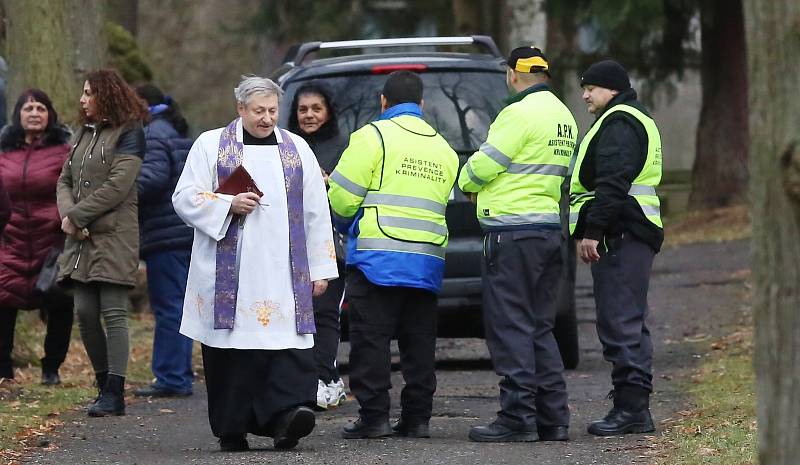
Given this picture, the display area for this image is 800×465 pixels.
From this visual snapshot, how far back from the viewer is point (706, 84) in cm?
2384

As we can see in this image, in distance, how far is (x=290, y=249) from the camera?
7590 mm

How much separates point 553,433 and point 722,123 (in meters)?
16.4

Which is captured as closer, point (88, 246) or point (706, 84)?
point (88, 246)

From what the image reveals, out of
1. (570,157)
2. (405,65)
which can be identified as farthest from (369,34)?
(570,157)

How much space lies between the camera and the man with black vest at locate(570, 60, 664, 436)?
7.96 meters

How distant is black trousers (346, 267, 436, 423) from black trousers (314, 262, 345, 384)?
0.71m

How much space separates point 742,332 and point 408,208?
5.27 meters

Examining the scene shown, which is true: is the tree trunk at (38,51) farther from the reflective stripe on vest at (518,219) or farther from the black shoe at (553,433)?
the black shoe at (553,433)

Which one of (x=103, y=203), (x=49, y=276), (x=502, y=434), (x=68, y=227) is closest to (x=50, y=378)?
(x=49, y=276)

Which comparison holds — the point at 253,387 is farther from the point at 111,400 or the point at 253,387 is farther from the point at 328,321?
the point at 111,400

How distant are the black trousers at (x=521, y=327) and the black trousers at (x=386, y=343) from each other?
0.36 metres

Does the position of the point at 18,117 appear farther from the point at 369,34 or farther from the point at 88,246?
the point at 369,34

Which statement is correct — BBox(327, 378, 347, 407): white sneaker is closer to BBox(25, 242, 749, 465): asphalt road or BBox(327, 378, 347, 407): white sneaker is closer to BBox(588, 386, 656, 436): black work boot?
BBox(25, 242, 749, 465): asphalt road

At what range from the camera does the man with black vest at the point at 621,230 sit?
7.96 metres
